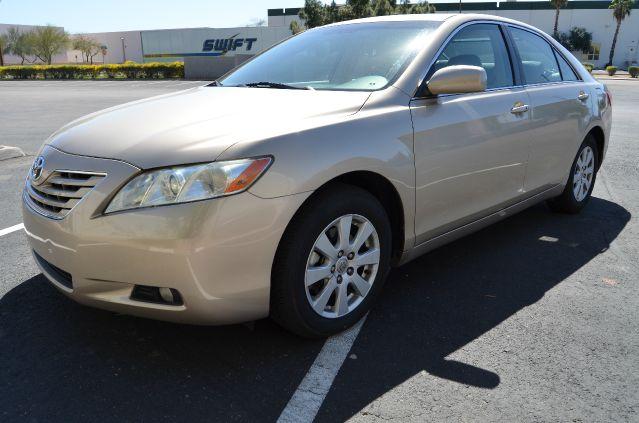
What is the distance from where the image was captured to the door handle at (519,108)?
3.73 metres

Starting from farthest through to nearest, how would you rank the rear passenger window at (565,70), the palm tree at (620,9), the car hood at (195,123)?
the palm tree at (620,9), the rear passenger window at (565,70), the car hood at (195,123)

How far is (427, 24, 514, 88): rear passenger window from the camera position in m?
3.51

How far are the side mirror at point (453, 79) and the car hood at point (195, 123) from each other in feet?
1.33

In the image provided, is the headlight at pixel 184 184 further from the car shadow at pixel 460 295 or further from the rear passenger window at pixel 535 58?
the rear passenger window at pixel 535 58

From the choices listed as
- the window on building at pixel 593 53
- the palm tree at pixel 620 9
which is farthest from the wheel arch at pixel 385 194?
the window on building at pixel 593 53

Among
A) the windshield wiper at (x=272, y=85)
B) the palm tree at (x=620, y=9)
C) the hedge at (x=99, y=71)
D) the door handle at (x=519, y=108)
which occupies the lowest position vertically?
the hedge at (x=99, y=71)

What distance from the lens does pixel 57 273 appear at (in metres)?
2.62

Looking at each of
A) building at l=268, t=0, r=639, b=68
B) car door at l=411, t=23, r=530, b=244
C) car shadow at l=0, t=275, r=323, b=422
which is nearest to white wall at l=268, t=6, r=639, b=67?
building at l=268, t=0, r=639, b=68

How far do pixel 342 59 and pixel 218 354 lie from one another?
194 centimetres

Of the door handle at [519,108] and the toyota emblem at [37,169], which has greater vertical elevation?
the door handle at [519,108]

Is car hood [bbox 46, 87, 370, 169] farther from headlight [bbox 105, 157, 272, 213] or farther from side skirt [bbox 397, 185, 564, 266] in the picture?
side skirt [bbox 397, 185, 564, 266]

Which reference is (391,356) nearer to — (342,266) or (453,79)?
(342,266)

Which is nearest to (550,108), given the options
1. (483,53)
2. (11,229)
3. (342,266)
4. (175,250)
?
(483,53)

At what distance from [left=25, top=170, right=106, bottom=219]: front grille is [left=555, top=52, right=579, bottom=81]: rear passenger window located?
3.89 metres
